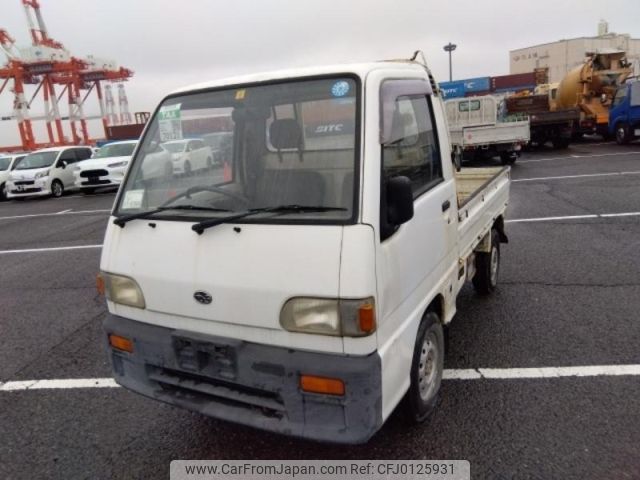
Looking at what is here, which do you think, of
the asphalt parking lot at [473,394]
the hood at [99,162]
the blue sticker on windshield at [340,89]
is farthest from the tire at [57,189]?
the blue sticker on windshield at [340,89]

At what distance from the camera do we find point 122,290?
2762 millimetres

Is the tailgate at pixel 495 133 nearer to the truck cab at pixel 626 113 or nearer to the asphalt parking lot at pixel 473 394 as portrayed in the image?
the truck cab at pixel 626 113

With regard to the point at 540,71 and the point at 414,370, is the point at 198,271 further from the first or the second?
the point at 540,71

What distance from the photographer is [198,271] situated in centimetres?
243

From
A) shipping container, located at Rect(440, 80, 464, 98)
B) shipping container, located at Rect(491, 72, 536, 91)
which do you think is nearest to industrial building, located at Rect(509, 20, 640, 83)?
shipping container, located at Rect(491, 72, 536, 91)

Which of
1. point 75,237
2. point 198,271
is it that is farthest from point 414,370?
point 75,237

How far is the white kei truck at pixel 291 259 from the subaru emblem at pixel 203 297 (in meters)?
0.03

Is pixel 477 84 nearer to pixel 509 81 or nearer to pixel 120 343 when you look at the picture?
pixel 509 81

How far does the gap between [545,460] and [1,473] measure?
3082 mm

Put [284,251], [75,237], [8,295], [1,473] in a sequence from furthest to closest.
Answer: [75,237]
[8,295]
[1,473]
[284,251]

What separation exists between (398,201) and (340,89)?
0.68 metres

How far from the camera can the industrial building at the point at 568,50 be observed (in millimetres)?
64875

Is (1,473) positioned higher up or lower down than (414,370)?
lower down

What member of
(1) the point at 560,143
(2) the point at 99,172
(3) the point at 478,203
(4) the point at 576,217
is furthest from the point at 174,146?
(1) the point at 560,143
